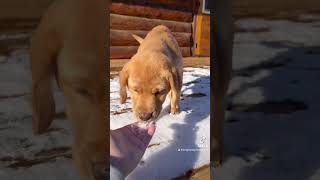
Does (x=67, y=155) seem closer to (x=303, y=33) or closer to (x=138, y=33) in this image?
(x=138, y=33)

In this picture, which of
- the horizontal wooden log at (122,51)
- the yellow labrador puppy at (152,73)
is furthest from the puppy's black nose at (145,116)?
the horizontal wooden log at (122,51)

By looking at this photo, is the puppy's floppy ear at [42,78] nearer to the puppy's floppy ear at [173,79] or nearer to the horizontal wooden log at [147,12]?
the horizontal wooden log at [147,12]

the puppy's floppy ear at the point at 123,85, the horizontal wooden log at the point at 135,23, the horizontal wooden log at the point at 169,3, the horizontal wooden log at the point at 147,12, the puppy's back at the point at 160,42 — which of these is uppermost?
the horizontal wooden log at the point at 169,3

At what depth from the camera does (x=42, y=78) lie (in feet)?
3.67

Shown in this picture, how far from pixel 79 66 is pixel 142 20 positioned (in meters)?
0.20

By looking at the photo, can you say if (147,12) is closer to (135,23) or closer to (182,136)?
(135,23)

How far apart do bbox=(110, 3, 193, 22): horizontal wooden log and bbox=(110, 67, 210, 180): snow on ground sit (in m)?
0.15

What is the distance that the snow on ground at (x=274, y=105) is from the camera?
1.28 meters

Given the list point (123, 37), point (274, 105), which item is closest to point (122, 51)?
point (123, 37)

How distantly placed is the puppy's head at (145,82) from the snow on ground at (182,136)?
0.09 ft

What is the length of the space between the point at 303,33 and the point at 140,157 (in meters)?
0.65

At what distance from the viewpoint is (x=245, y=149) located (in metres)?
1.33

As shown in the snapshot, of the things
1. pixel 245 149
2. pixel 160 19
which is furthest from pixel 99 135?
pixel 245 149

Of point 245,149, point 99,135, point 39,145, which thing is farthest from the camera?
point 245,149
